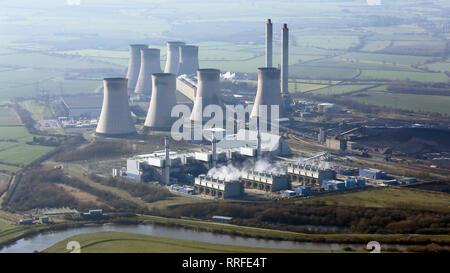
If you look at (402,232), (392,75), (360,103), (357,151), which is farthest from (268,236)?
(392,75)

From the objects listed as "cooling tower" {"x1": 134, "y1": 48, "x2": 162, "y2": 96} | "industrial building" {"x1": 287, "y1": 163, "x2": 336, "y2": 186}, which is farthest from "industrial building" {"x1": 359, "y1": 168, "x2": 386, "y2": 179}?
"cooling tower" {"x1": 134, "y1": 48, "x2": 162, "y2": 96}

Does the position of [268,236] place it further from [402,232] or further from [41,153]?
[41,153]

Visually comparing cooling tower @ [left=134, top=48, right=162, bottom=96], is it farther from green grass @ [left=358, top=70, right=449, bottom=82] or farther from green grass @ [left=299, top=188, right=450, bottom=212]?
green grass @ [left=299, top=188, right=450, bottom=212]

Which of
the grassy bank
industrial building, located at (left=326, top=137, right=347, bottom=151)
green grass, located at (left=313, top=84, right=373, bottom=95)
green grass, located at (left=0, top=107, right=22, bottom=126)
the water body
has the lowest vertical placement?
the water body

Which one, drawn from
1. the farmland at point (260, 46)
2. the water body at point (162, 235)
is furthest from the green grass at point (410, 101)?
the water body at point (162, 235)

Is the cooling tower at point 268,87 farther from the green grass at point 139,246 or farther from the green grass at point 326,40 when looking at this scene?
the green grass at point 326,40

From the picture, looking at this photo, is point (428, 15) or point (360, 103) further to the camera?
point (428, 15)
